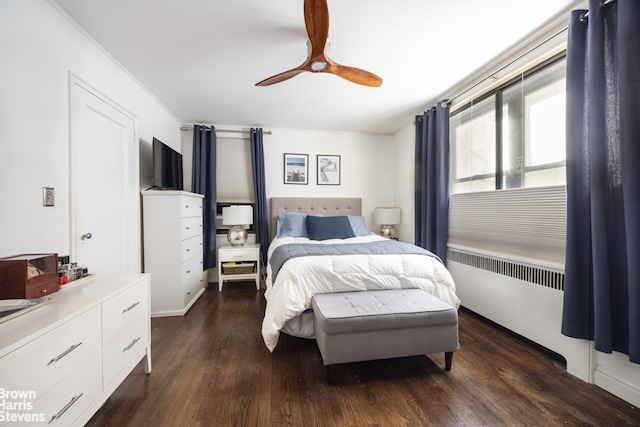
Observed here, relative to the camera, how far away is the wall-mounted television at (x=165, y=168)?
2541mm

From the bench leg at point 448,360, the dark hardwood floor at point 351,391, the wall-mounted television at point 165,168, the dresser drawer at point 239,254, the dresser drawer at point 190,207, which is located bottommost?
the dark hardwood floor at point 351,391

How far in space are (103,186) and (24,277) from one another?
114 centimetres

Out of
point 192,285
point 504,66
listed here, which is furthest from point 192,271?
point 504,66

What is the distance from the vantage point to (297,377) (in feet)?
5.11

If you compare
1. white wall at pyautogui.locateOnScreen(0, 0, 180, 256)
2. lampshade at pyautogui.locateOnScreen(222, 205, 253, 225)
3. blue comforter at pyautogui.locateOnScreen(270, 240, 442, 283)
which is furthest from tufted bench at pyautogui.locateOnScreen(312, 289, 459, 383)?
lampshade at pyautogui.locateOnScreen(222, 205, 253, 225)

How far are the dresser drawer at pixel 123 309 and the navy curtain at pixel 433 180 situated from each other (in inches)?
109

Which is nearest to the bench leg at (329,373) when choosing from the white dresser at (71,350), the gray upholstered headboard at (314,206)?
the white dresser at (71,350)

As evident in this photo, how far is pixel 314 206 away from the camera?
3.87 m

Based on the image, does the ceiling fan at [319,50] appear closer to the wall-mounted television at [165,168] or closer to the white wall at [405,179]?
the wall-mounted television at [165,168]

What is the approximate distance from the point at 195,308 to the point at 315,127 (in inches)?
118

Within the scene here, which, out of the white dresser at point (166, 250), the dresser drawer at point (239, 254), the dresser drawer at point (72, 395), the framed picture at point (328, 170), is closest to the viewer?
the dresser drawer at point (72, 395)

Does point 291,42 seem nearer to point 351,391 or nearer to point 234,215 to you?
point 234,215

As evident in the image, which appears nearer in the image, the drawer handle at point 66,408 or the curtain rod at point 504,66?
the drawer handle at point 66,408

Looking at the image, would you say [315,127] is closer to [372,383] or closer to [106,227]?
[106,227]
